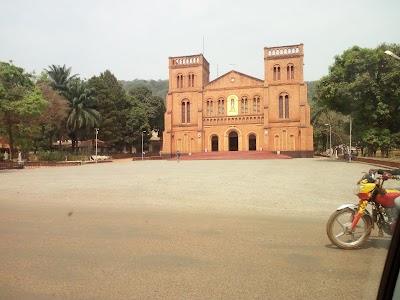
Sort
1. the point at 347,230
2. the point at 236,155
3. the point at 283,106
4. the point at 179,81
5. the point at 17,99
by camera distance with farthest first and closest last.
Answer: the point at 179,81 → the point at 283,106 → the point at 236,155 → the point at 17,99 → the point at 347,230

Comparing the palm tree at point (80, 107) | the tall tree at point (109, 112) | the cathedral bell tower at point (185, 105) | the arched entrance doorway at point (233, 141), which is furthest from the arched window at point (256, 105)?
the palm tree at point (80, 107)

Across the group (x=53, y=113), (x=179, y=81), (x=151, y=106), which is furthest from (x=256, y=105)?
(x=53, y=113)

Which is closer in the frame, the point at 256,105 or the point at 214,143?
the point at 256,105

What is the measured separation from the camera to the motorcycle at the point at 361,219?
14.8ft

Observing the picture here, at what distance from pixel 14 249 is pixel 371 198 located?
188 inches

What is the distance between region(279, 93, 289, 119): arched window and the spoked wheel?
43.7 meters

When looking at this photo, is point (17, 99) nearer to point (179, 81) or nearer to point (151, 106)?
point (179, 81)

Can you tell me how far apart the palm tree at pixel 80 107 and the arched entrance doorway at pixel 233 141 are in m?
18.8

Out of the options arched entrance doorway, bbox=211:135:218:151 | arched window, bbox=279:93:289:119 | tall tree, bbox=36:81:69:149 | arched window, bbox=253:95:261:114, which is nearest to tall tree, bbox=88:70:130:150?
tall tree, bbox=36:81:69:149

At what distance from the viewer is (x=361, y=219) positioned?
15.2ft

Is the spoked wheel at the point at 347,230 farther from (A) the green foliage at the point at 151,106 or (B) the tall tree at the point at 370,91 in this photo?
(A) the green foliage at the point at 151,106

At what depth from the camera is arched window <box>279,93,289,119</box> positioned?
1854 inches

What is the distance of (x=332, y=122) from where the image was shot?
184 ft

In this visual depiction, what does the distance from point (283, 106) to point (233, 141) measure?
8.45 m
